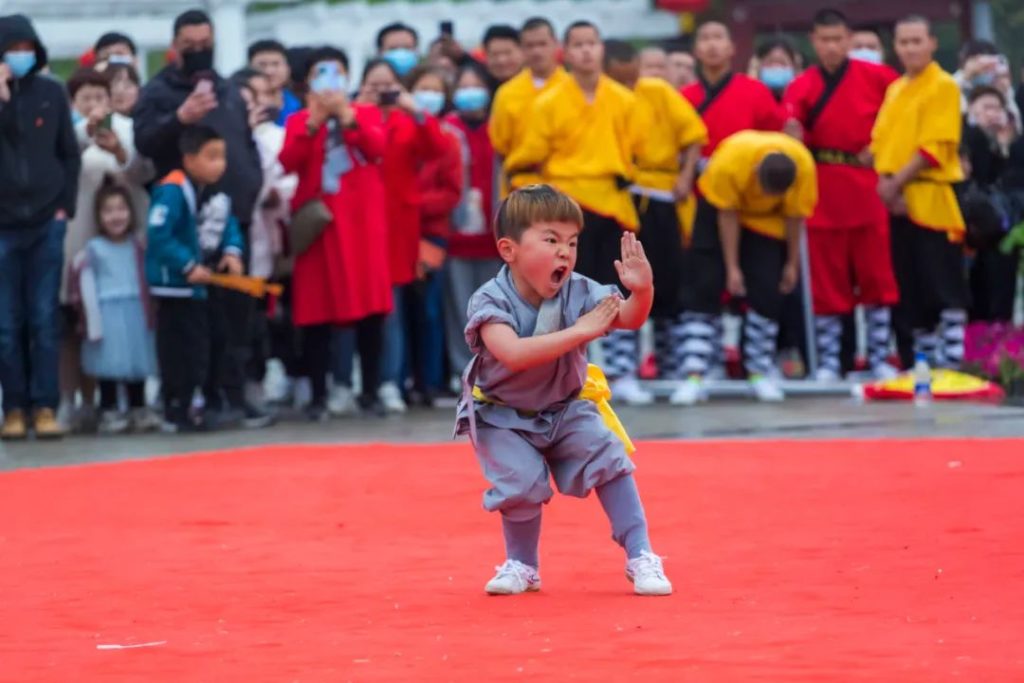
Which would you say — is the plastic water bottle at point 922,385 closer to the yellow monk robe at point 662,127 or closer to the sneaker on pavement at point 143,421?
the yellow monk robe at point 662,127

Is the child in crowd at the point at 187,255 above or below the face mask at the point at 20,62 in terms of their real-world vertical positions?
below

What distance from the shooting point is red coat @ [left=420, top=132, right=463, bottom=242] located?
11.5 m

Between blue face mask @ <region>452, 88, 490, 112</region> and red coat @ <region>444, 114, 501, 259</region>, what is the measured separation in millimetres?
82

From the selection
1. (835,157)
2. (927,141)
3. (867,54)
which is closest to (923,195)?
(927,141)

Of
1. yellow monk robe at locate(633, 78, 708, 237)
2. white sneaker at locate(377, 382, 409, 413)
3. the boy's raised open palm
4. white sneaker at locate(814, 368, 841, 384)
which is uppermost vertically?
the boy's raised open palm

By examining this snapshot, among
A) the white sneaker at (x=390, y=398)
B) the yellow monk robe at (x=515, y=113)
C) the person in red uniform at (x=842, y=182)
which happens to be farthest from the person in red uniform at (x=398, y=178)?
the person in red uniform at (x=842, y=182)

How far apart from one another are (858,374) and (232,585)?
25.3ft

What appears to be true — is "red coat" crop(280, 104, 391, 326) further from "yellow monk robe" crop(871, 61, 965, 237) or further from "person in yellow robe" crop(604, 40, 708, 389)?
"yellow monk robe" crop(871, 61, 965, 237)

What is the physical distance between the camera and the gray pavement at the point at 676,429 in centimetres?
939

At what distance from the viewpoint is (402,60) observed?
12000mm

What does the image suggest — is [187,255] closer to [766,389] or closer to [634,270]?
[766,389]

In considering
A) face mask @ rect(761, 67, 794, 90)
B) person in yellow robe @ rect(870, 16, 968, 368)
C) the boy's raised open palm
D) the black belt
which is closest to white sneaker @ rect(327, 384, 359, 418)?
the black belt

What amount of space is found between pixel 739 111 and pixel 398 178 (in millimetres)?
1872

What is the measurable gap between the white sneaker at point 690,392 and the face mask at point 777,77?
82.1 inches
